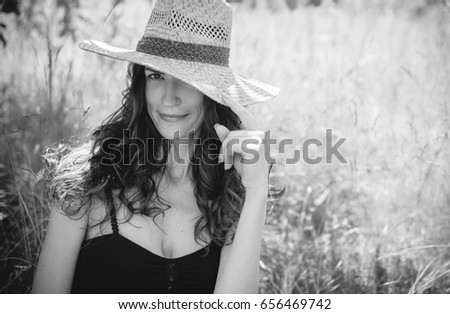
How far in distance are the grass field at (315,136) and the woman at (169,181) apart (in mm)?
298

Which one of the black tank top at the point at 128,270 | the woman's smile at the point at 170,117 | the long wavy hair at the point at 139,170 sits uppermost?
the woman's smile at the point at 170,117

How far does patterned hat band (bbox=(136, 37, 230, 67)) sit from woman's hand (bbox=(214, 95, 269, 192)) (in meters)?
0.17

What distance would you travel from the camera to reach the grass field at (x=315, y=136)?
2564 mm

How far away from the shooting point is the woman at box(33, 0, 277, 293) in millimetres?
1818

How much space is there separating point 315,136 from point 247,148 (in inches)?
63.7

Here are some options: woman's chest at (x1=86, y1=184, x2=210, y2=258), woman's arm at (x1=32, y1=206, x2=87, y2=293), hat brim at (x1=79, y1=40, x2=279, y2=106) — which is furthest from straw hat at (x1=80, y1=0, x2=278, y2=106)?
woman's arm at (x1=32, y1=206, x2=87, y2=293)

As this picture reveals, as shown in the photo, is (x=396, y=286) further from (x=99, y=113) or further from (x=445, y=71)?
(x=99, y=113)

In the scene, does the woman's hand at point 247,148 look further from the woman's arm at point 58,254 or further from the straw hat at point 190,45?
the woman's arm at point 58,254

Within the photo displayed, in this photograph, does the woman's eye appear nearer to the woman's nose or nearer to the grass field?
the woman's nose

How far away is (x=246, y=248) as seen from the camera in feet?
5.99

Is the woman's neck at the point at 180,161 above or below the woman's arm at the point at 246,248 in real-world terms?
above

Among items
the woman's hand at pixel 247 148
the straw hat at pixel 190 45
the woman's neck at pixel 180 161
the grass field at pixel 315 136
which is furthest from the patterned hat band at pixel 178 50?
the grass field at pixel 315 136

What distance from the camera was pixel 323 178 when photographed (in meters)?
3.13
